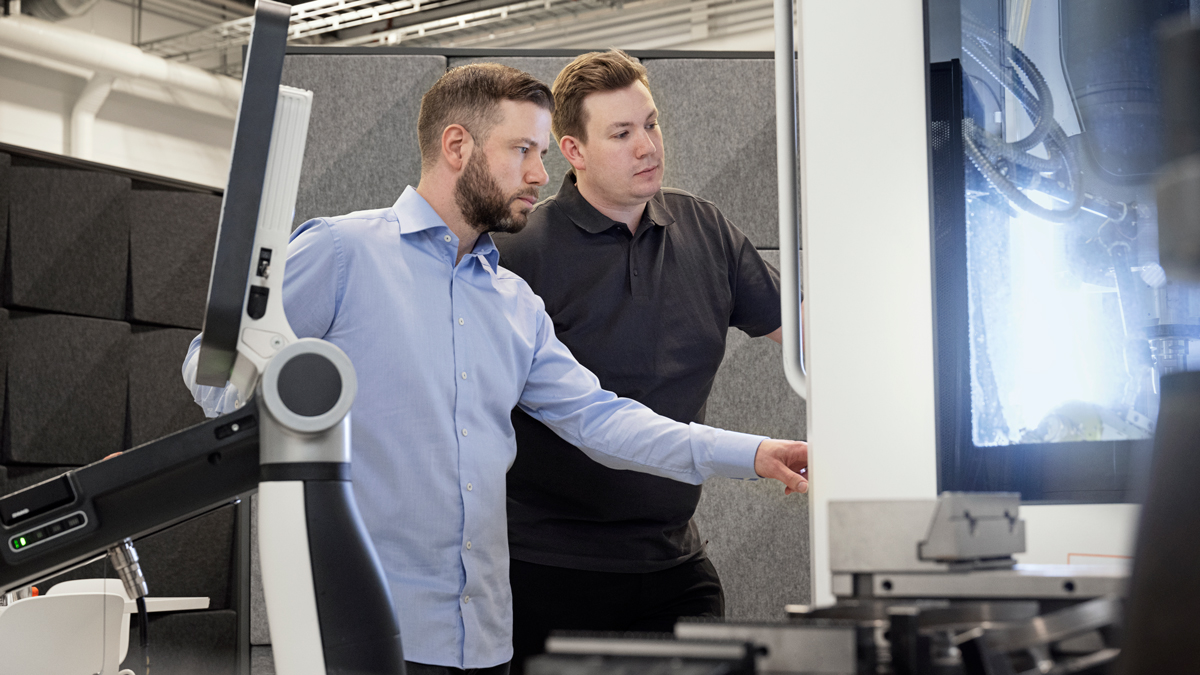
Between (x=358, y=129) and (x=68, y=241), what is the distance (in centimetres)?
178

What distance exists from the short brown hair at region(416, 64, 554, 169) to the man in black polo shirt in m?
0.31

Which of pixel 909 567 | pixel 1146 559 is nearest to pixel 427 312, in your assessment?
pixel 909 567

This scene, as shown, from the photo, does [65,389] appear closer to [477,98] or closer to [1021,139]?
[477,98]

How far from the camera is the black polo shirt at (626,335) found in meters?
1.75

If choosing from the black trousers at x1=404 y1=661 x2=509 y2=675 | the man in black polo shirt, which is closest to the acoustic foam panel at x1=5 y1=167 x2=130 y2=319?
the man in black polo shirt

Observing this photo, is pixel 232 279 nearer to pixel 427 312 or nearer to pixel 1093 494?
pixel 427 312

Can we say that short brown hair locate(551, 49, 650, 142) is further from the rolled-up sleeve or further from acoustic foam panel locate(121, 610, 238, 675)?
acoustic foam panel locate(121, 610, 238, 675)

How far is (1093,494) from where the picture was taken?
0.92m

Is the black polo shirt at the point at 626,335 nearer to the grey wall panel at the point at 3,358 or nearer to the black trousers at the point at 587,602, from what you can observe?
the black trousers at the point at 587,602

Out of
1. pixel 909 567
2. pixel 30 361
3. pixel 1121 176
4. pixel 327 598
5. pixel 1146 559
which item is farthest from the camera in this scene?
pixel 30 361

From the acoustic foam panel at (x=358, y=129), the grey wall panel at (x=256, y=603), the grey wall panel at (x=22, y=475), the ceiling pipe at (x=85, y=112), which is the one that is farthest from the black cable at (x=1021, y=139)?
the ceiling pipe at (x=85, y=112)

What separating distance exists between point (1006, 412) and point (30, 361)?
3564 millimetres

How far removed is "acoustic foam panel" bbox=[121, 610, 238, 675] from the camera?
3.70 metres

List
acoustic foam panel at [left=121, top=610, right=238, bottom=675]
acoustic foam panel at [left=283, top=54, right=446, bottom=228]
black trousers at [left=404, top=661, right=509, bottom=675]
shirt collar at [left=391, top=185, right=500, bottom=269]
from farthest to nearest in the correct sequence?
1. acoustic foam panel at [left=121, top=610, right=238, bottom=675]
2. acoustic foam panel at [left=283, top=54, right=446, bottom=228]
3. shirt collar at [left=391, top=185, right=500, bottom=269]
4. black trousers at [left=404, top=661, right=509, bottom=675]
